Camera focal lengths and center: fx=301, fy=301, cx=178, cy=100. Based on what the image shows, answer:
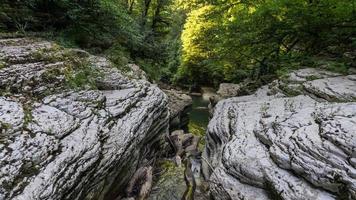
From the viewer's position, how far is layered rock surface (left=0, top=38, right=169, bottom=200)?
417 cm

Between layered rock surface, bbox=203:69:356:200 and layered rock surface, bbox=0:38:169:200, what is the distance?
2221 millimetres

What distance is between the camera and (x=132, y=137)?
22.3 ft

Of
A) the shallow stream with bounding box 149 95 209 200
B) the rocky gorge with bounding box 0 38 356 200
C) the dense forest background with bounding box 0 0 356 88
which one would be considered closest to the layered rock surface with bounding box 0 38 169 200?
the rocky gorge with bounding box 0 38 356 200

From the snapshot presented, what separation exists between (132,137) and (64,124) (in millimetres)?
1872

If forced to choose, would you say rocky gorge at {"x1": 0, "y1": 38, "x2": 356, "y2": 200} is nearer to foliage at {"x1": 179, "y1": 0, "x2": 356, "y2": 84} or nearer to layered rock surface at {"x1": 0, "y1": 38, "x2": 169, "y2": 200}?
layered rock surface at {"x1": 0, "y1": 38, "x2": 169, "y2": 200}

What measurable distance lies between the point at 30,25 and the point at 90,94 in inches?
149

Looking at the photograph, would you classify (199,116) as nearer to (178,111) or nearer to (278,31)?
(178,111)

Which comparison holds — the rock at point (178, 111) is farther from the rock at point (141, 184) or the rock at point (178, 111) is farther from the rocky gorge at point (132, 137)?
the rock at point (141, 184)

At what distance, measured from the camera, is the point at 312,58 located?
11.4m

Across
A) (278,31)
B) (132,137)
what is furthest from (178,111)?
(132,137)

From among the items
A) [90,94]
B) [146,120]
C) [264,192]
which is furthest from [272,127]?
[90,94]

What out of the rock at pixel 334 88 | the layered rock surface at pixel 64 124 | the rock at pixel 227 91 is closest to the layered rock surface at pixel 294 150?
the rock at pixel 334 88

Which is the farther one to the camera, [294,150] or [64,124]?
[64,124]

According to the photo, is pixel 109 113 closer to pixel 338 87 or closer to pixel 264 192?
pixel 264 192
